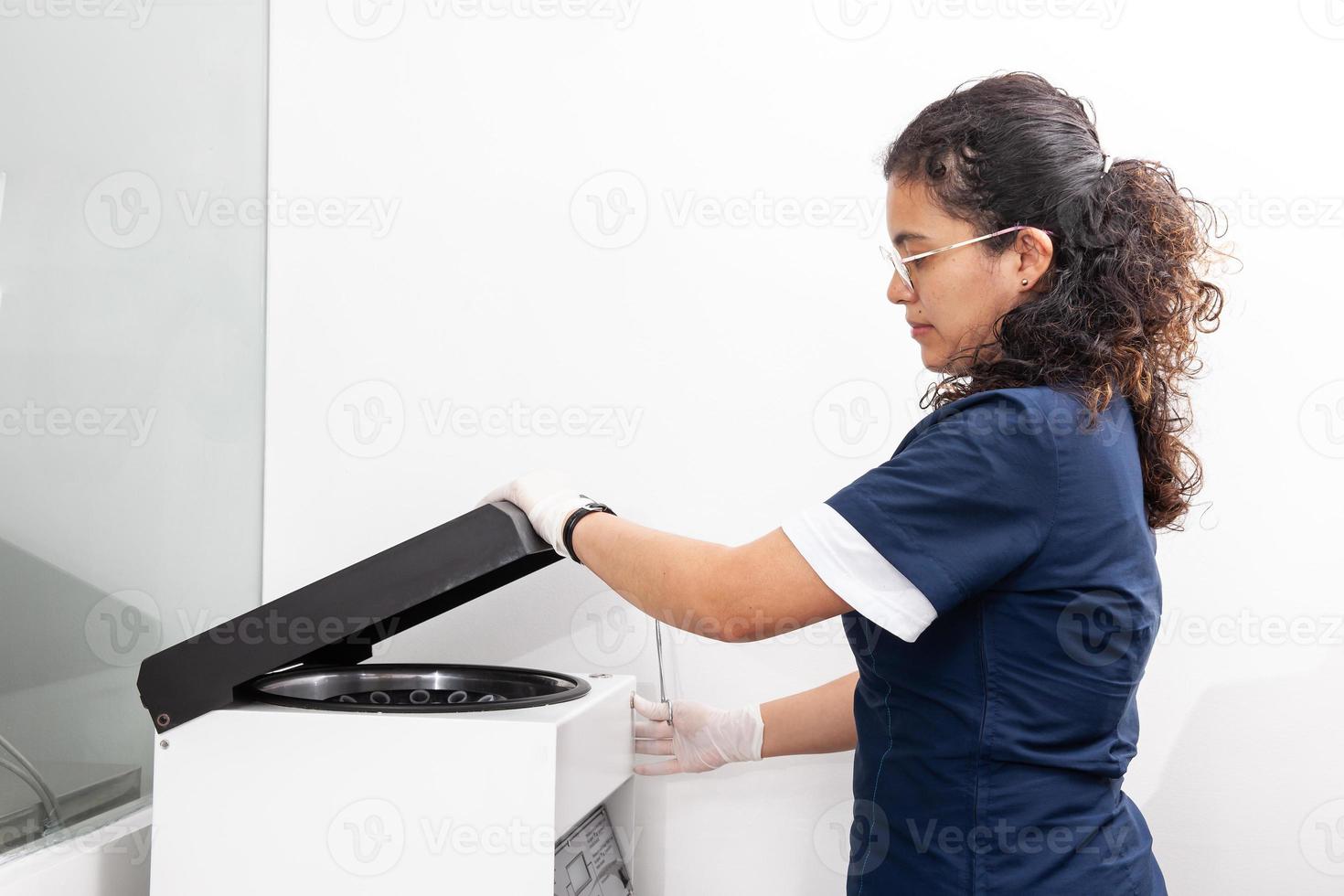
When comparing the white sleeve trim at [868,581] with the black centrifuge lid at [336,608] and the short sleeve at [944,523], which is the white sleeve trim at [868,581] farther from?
the black centrifuge lid at [336,608]

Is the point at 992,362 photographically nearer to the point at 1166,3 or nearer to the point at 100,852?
the point at 1166,3

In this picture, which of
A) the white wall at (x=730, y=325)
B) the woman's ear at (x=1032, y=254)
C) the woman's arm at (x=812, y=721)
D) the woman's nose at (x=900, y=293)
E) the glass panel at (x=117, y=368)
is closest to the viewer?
the woman's ear at (x=1032, y=254)

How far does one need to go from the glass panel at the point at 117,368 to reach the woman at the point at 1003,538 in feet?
2.34

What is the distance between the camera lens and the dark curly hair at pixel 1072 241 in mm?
993

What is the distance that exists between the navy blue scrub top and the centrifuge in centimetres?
38

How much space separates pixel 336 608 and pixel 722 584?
1.45 ft

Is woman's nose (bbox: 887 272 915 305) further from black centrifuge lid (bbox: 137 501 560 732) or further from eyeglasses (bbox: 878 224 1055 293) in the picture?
black centrifuge lid (bbox: 137 501 560 732)

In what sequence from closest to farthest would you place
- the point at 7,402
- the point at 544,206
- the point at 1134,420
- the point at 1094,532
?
the point at 1094,532, the point at 1134,420, the point at 7,402, the point at 544,206

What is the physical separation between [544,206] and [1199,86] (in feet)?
3.35

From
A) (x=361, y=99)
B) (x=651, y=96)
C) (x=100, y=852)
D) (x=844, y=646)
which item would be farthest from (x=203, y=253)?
(x=844, y=646)

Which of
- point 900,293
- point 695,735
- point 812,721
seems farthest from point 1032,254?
A: point 695,735

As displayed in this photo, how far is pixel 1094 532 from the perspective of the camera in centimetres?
93

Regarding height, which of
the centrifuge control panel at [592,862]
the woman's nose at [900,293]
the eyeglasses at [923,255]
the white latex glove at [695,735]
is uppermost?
A: the eyeglasses at [923,255]

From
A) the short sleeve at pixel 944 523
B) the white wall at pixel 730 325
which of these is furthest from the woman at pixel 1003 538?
the white wall at pixel 730 325
